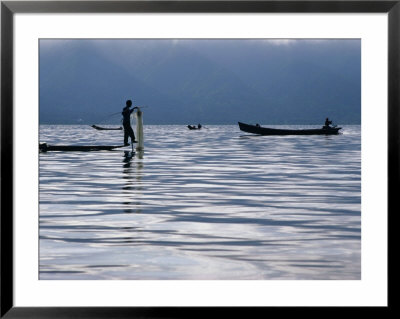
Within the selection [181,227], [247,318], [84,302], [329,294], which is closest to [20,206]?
[84,302]

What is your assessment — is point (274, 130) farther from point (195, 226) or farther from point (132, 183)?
point (195, 226)

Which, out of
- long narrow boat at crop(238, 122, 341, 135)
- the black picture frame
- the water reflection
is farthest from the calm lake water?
long narrow boat at crop(238, 122, 341, 135)

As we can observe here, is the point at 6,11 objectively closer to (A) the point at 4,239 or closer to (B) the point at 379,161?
(A) the point at 4,239

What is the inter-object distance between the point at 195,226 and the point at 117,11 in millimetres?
2970

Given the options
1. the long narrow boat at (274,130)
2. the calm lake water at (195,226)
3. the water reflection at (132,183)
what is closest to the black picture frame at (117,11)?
the calm lake water at (195,226)

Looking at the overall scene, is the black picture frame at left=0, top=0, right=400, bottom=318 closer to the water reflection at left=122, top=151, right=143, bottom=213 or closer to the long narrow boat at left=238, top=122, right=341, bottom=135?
the water reflection at left=122, top=151, right=143, bottom=213

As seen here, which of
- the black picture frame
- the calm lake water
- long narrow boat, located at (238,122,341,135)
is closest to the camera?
the black picture frame

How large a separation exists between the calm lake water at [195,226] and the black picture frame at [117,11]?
435mm

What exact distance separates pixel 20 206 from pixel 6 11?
36.5 inches

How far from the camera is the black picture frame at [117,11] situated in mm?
3588

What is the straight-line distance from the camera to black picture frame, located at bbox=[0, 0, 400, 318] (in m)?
3.59

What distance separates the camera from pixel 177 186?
972 centimetres

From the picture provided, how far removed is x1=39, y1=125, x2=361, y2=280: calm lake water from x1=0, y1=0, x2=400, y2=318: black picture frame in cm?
44

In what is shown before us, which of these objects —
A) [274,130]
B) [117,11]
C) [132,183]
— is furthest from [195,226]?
[274,130]
